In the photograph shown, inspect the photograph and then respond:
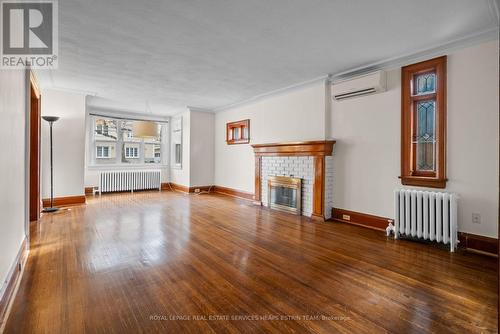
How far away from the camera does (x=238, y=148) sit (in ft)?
23.5

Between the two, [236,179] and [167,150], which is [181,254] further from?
[167,150]

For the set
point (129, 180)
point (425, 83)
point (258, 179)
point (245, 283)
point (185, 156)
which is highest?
point (425, 83)

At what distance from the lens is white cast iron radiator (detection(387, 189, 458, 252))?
10.4 ft

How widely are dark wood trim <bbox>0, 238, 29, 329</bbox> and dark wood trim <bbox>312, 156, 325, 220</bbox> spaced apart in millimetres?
4149

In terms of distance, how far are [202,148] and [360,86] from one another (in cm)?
512

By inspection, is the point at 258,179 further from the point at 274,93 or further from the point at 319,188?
the point at 274,93

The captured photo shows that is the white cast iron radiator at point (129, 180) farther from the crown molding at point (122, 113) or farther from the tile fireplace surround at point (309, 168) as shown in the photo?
the tile fireplace surround at point (309, 168)

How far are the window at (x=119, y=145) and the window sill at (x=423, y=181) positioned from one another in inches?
245

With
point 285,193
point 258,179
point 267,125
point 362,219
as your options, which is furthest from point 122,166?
point 362,219

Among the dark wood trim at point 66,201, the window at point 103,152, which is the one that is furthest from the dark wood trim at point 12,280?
the window at point 103,152

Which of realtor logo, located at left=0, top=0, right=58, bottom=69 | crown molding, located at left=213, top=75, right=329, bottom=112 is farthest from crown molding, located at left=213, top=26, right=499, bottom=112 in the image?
realtor logo, located at left=0, top=0, right=58, bottom=69

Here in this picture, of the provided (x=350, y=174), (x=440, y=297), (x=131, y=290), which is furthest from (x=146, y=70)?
(x=440, y=297)

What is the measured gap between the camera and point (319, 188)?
4.74 metres

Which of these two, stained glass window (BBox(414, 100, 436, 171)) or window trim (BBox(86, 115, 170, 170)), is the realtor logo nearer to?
window trim (BBox(86, 115, 170, 170))
